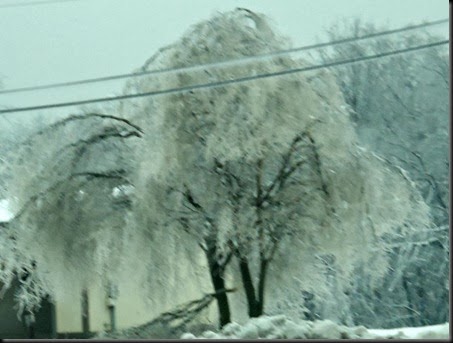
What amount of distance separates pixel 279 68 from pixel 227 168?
496mm

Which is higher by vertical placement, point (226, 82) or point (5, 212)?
point (226, 82)

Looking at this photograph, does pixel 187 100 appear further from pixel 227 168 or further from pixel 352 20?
pixel 352 20

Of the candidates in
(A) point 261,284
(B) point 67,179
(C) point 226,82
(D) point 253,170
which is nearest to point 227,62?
(C) point 226,82

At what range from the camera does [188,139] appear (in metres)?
4.86

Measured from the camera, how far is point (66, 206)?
4992 mm

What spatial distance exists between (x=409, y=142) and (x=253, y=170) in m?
0.83

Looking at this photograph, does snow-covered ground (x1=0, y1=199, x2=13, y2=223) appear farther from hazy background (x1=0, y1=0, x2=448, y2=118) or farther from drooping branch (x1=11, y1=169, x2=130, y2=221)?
hazy background (x1=0, y1=0, x2=448, y2=118)

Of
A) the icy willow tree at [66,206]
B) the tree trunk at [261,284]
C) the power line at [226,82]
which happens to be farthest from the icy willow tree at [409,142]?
the icy willow tree at [66,206]

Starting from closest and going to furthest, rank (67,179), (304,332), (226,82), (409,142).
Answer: (304,332)
(226,82)
(67,179)
(409,142)

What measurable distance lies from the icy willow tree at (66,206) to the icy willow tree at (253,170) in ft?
0.55

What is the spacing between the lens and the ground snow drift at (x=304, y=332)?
4.18 m

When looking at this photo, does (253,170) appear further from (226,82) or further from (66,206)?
(66,206)

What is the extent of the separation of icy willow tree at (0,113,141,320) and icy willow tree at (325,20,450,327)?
1065 mm

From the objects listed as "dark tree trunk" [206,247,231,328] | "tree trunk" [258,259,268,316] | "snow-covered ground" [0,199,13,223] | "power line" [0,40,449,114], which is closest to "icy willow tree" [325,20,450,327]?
"power line" [0,40,449,114]
